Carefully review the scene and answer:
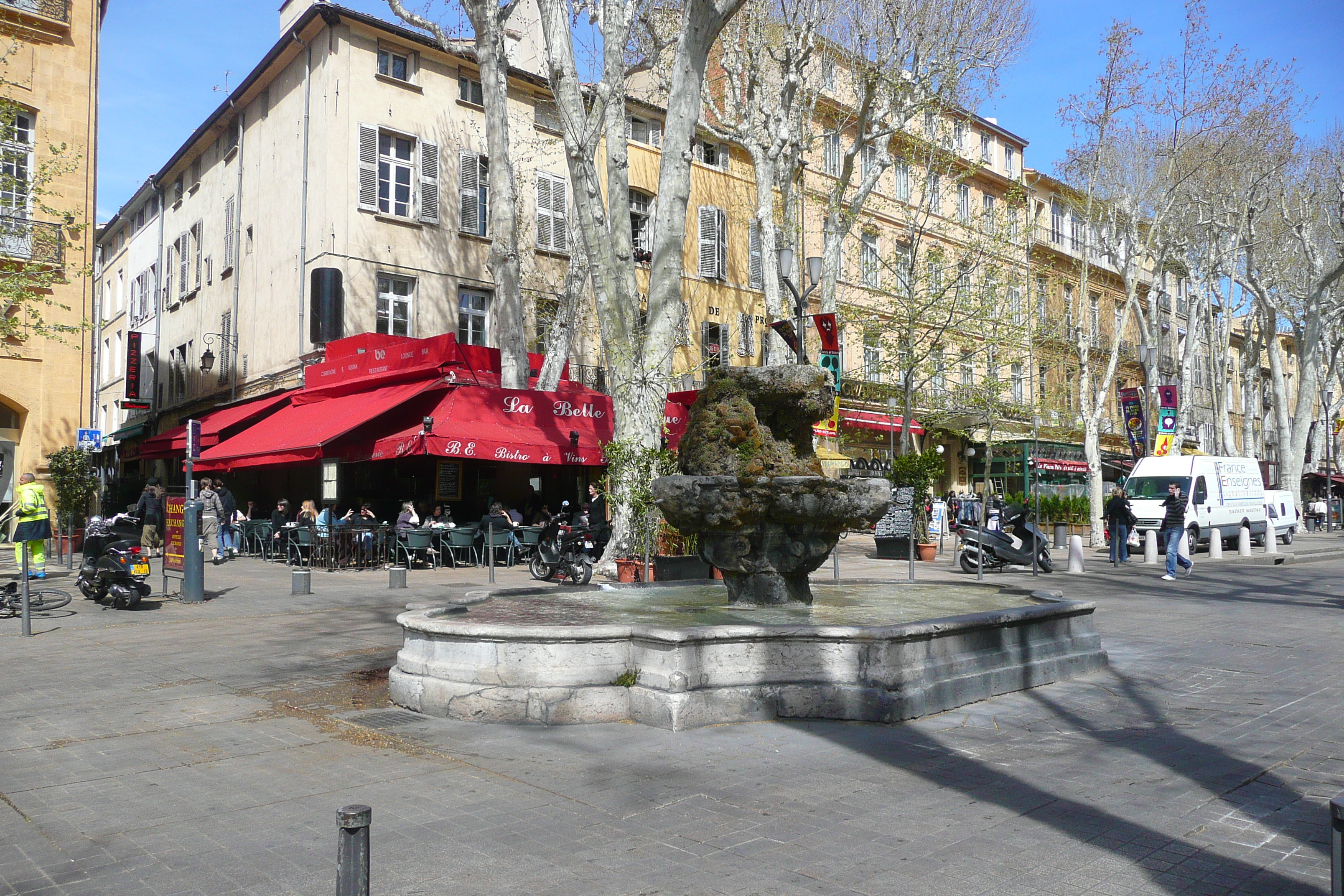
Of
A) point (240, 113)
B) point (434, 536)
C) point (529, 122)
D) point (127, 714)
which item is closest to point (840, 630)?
point (127, 714)

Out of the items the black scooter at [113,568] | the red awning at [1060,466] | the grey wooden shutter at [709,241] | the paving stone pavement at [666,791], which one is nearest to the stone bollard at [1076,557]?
the paving stone pavement at [666,791]

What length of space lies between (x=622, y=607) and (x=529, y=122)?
19225mm

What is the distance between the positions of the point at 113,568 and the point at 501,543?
6.92 m

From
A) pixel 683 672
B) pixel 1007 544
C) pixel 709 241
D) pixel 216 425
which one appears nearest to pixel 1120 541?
pixel 1007 544

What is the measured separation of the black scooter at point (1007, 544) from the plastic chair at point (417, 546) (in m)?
9.37

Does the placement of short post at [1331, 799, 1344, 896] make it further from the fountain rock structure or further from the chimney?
→ the chimney

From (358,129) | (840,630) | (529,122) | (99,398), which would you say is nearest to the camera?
(840,630)

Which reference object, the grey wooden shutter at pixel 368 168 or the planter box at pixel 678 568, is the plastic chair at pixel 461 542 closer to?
the planter box at pixel 678 568

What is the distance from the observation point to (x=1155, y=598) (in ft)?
45.4

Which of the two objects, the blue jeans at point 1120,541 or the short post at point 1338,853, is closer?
the short post at point 1338,853

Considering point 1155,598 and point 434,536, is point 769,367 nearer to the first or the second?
point 1155,598

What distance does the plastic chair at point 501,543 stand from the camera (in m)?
17.8

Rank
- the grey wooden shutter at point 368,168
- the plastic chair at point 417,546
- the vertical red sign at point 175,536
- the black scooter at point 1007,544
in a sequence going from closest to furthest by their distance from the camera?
the vertical red sign at point 175,536 < the plastic chair at point 417,546 < the black scooter at point 1007,544 < the grey wooden shutter at point 368,168

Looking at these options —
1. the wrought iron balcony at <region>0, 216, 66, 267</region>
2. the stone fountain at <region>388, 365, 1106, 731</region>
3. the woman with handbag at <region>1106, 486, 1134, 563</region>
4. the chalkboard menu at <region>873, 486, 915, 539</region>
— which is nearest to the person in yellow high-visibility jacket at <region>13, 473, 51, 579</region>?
the wrought iron balcony at <region>0, 216, 66, 267</region>
